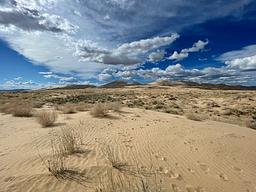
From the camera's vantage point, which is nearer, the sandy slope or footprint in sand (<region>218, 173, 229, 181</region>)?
the sandy slope

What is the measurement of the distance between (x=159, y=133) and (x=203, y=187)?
484cm

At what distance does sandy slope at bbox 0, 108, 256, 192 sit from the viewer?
4.71m

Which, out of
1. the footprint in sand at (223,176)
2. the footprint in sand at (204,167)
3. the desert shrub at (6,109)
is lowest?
the footprint in sand at (223,176)

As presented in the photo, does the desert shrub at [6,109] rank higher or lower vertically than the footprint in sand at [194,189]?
higher

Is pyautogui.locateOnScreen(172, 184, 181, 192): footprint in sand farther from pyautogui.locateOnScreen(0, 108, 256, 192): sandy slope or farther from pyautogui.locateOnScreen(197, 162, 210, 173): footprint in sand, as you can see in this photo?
pyautogui.locateOnScreen(197, 162, 210, 173): footprint in sand

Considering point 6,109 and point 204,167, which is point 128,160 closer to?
point 204,167

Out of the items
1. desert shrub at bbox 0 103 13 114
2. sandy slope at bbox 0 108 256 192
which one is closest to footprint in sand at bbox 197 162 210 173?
sandy slope at bbox 0 108 256 192

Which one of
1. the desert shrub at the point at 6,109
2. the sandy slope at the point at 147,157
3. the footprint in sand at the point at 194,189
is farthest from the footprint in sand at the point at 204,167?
the desert shrub at the point at 6,109

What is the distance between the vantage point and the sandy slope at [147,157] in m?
4.71

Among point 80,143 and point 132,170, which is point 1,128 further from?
point 132,170

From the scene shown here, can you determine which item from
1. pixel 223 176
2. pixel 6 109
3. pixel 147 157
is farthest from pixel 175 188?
pixel 6 109

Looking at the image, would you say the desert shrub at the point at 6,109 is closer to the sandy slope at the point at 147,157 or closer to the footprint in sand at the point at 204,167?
the sandy slope at the point at 147,157

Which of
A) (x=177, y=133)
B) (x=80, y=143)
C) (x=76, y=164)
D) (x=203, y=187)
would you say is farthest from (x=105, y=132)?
(x=203, y=187)

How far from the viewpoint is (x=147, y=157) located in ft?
21.0
